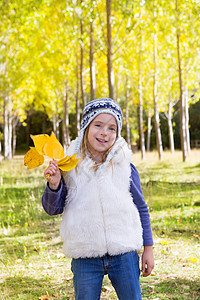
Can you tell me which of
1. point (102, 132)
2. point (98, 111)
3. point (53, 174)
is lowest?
point (53, 174)

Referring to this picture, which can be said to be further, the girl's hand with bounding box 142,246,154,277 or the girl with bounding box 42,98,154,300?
the girl's hand with bounding box 142,246,154,277

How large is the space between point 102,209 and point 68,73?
53.8 feet

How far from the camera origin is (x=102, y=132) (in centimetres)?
197

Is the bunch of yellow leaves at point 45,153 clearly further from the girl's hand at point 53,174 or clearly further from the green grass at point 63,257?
the green grass at point 63,257

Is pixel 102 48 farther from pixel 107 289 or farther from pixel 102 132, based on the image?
pixel 102 132

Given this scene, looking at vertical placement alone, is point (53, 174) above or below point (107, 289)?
above

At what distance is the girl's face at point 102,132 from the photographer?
1.98m

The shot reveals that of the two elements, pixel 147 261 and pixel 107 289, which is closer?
pixel 147 261

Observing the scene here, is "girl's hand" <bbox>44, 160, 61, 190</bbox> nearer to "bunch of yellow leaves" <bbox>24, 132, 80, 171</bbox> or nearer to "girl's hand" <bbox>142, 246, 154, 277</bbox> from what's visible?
"bunch of yellow leaves" <bbox>24, 132, 80, 171</bbox>

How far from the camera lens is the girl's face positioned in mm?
1976

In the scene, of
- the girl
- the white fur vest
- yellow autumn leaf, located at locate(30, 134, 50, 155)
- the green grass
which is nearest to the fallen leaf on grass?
the green grass

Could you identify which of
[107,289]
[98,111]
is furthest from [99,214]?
[107,289]

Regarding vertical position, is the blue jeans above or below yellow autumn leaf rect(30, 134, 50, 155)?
below

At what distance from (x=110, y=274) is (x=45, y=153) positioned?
0.75 m
